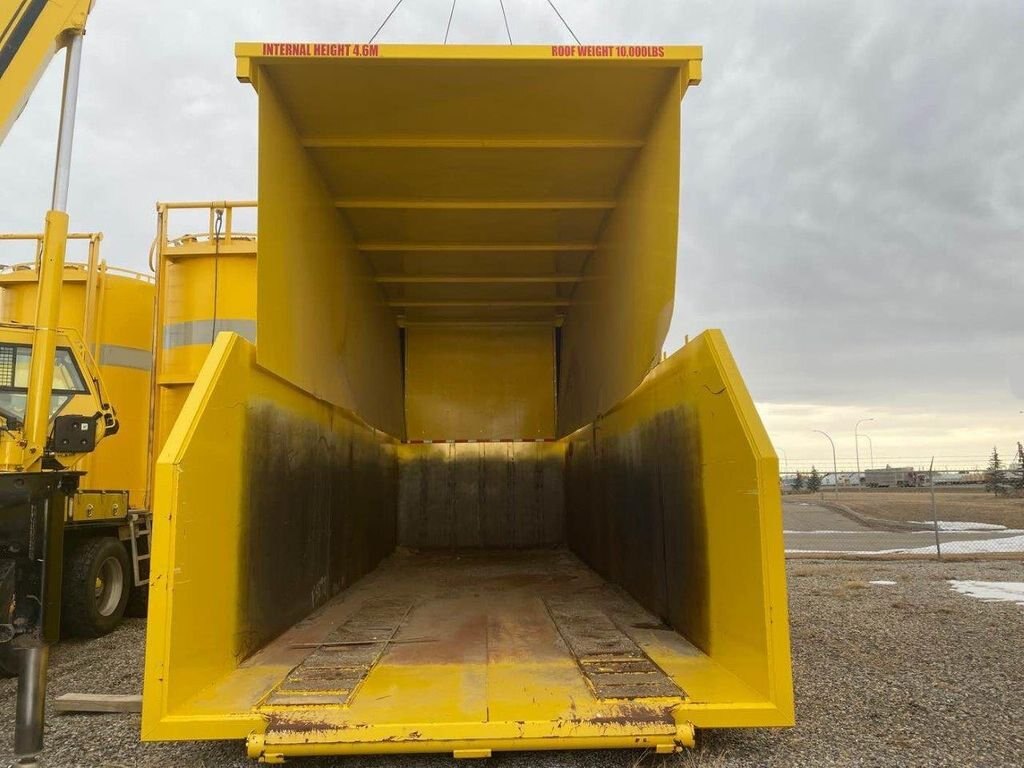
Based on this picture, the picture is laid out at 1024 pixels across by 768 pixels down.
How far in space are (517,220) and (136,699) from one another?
468 cm

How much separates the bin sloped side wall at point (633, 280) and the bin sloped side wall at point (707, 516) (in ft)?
1.17

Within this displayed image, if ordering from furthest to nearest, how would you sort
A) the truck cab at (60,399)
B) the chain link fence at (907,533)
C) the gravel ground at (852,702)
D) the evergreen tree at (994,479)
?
the evergreen tree at (994,479)
the chain link fence at (907,533)
the truck cab at (60,399)
the gravel ground at (852,702)

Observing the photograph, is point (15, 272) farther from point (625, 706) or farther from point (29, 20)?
point (625, 706)

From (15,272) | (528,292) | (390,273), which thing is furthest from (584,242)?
(15,272)

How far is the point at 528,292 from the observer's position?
334 inches

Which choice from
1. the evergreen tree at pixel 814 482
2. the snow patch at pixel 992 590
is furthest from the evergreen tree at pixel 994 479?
the snow patch at pixel 992 590

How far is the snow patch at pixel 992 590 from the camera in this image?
298 inches

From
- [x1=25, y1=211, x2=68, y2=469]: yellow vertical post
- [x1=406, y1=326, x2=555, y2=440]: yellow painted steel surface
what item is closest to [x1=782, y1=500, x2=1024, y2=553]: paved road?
[x1=406, y1=326, x2=555, y2=440]: yellow painted steel surface

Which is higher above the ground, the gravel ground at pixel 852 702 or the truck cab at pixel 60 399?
the truck cab at pixel 60 399

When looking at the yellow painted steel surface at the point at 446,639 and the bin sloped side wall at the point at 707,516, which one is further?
the bin sloped side wall at the point at 707,516

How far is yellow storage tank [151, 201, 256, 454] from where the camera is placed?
292 inches

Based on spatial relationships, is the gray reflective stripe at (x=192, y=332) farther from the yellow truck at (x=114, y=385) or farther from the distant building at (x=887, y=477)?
the distant building at (x=887, y=477)

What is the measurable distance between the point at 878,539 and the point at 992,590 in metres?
9.39

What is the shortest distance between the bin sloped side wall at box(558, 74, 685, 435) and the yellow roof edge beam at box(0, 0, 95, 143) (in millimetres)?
3717
